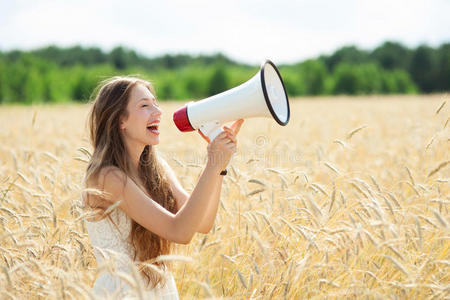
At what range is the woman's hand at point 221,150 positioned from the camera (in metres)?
2.17

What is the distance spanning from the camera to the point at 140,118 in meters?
2.46

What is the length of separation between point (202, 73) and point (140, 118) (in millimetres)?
49249

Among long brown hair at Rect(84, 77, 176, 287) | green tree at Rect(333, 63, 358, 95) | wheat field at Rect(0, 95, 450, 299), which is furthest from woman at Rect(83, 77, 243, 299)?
green tree at Rect(333, 63, 358, 95)

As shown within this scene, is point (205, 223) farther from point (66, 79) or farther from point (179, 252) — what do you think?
point (66, 79)

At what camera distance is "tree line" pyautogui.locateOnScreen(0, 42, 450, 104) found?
38.9 metres

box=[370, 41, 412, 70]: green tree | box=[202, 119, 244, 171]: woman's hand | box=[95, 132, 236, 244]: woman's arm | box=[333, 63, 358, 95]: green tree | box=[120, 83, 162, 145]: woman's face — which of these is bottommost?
box=[95, 132, 236, 244]: woman's arm

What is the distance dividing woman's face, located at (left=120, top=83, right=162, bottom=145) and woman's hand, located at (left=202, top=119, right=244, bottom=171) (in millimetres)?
447

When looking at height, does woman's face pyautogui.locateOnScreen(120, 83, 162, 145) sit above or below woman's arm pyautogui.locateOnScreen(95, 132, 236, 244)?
above

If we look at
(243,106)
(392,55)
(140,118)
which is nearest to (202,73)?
(392,55)

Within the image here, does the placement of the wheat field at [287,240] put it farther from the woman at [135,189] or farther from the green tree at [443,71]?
the green tree at [443,71]

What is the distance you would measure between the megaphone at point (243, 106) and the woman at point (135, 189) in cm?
10

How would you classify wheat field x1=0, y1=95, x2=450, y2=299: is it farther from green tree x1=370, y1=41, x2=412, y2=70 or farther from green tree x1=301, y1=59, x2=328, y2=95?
green tree x1=370, y1=41, x2=412, y2=70

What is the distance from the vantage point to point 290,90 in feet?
173

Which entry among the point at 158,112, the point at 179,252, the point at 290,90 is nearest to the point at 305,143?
the point at 179,252
